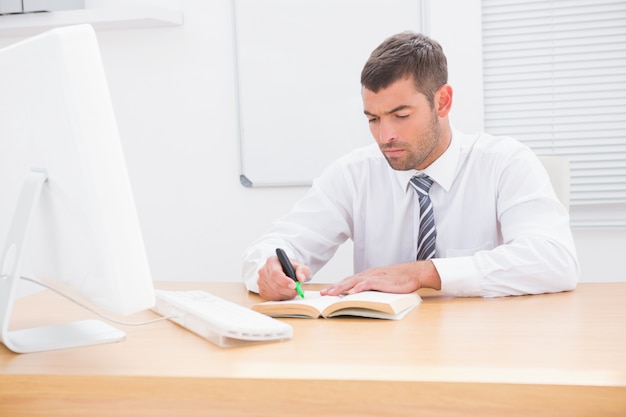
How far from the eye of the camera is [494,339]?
1201mm

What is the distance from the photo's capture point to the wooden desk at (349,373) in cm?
94

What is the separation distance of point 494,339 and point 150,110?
8.61 feet

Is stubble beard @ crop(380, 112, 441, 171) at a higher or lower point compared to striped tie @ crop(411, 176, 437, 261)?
higher

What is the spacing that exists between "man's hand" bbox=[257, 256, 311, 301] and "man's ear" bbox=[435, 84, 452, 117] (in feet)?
2.20

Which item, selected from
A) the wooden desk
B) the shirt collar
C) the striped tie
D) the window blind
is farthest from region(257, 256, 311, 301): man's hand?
the window blind

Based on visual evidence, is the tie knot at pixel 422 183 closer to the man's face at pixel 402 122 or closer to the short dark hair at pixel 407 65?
the man's face at pixel 402 122

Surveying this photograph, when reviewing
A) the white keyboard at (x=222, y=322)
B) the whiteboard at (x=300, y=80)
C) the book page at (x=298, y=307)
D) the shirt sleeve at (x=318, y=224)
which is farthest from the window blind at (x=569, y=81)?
the white keyboard at (x=222, y=322)

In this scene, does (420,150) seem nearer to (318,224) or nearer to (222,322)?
(318,224)

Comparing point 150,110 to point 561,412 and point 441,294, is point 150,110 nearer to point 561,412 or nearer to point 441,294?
point 441,294

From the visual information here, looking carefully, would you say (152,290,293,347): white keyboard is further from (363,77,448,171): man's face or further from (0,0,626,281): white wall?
(0,0,626,281): white wall

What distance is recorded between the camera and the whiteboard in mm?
3258

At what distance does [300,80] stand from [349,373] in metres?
2.45

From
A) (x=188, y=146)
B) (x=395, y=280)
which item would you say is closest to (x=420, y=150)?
(x=395, y=280)

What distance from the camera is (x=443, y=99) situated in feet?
6.86
